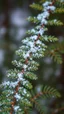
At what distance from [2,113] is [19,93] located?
87 millimetres

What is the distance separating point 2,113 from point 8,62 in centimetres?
210

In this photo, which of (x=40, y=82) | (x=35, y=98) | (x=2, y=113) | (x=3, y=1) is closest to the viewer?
(x=2, y=113)

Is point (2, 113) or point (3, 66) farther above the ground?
point (3, 66)

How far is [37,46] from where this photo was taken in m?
0.97

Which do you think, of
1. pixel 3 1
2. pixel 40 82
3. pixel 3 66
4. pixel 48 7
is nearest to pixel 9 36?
pixel 3 66

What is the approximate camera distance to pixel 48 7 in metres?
1.04

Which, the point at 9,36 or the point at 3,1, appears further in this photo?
the point at 3,1

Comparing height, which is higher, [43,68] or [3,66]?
[3,66]

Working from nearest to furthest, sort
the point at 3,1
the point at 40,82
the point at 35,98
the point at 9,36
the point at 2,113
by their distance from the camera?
the point at 2,113 → the point at 35,98 → the point at 40,82 → the point at 9,36 → the point at 3,1

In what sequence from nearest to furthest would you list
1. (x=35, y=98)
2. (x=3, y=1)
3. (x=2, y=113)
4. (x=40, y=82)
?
1. (x=2, y=113)
2. (x=35, y=98)
3. (x=40, y=82)
4. (x=3, y=1)

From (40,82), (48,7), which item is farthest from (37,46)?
(40,82)

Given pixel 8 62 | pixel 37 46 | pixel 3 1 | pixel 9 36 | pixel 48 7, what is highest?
pixel 3 1

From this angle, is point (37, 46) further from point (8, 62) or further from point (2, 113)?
point (8, 62)

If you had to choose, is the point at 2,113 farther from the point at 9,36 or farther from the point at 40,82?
the point at 9,36
